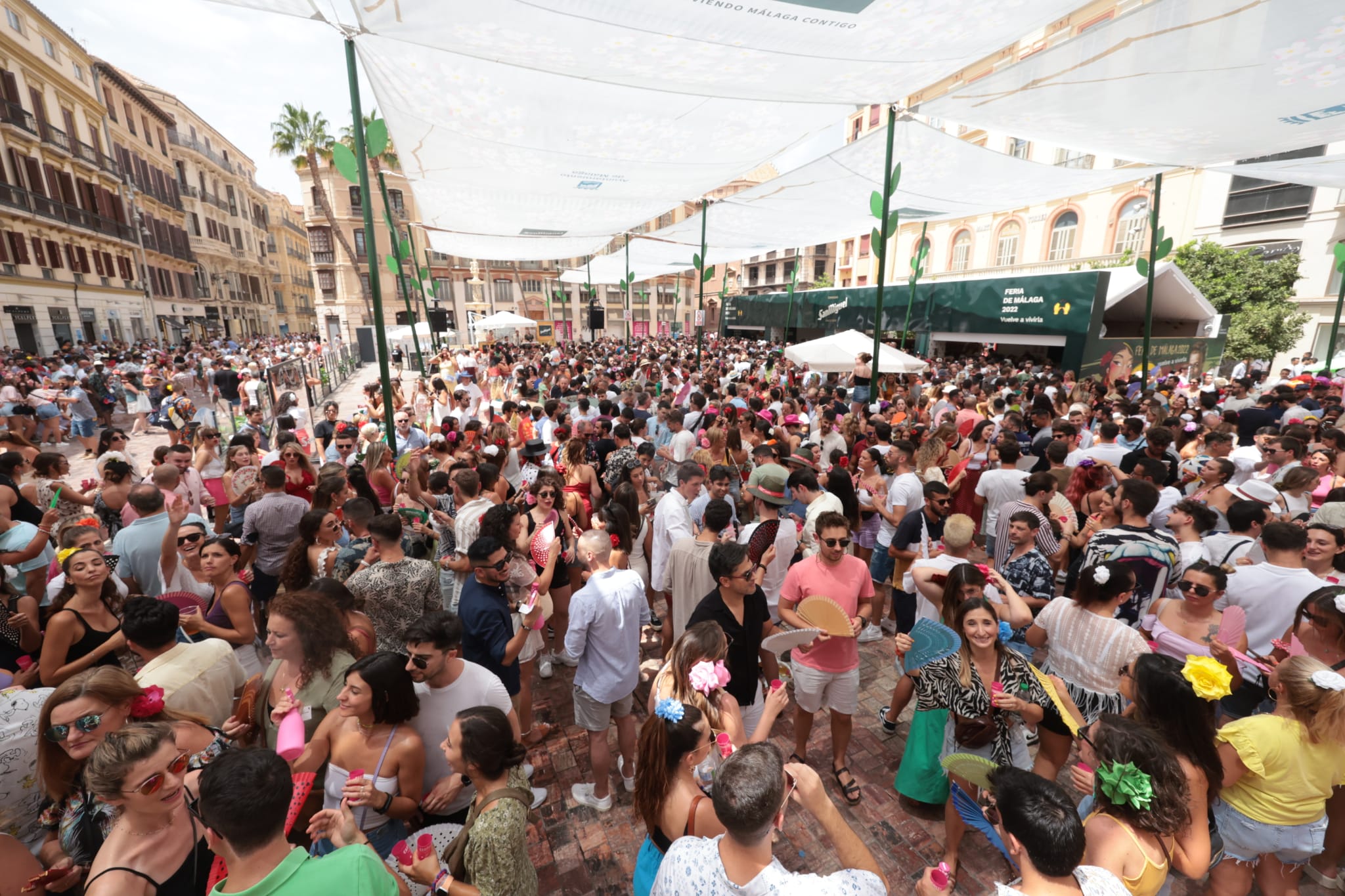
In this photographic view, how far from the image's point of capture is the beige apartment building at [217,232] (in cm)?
3916

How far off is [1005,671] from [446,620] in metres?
2.69

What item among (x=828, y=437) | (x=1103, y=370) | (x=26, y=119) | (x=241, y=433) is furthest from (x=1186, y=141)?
(x=26, y=119)

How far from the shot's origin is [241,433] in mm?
6379

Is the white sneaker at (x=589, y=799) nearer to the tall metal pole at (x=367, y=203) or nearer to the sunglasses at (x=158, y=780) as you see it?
the sunglasses at (x=158, y=780)

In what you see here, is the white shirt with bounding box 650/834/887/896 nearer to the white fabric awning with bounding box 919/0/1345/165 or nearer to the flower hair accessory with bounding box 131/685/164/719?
the flower hair accessory with bounding box 131/685/164/719

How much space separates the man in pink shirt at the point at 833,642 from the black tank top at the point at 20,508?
20.1 feet

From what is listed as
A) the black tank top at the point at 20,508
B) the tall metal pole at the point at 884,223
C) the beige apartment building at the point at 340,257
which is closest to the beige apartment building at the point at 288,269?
the beige apartment building at the point at 340,257

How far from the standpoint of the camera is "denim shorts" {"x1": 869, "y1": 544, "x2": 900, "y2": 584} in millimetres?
5012

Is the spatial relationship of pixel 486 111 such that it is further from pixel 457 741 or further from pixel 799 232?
pixel 799 232

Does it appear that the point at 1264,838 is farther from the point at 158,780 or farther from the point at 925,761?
the point at 158,780

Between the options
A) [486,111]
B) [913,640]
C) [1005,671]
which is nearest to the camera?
[1005,671]

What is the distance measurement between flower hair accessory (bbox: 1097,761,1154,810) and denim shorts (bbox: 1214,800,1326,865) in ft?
3.68

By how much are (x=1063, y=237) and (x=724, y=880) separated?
38.4 metres

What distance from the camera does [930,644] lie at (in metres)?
2.86
